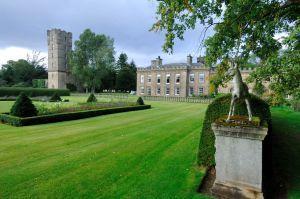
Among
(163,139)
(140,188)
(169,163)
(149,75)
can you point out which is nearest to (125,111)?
(163,139)

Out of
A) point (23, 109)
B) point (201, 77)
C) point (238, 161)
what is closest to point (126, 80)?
point (201, 77)

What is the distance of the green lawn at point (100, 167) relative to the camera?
507cm

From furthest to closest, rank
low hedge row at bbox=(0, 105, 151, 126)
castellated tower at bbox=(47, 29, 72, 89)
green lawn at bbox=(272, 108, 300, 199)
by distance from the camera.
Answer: castellated tower at bbox=(47, 29, 72, 89)
low hedge row at bbox=(0, 105, 151, 126)
green lawn at bbox=(272, 108, 300, 199)

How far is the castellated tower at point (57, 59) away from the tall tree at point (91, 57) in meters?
12.5

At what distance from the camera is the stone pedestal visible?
14.6ft

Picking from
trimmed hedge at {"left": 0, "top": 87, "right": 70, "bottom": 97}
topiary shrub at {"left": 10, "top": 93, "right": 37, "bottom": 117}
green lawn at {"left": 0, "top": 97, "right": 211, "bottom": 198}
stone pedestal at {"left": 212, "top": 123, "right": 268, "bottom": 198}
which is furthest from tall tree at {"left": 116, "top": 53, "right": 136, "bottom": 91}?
stone pedestal at {"left": 212, "top": 123, "right": 268, "bottom": 198}

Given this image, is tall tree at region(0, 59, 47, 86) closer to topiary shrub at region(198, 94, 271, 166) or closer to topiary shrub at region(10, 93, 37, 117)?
topiary shrub at region(10, 93, 37, 117)

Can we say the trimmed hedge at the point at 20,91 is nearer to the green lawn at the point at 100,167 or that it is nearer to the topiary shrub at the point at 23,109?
the topiary shrub at the point at 23,109

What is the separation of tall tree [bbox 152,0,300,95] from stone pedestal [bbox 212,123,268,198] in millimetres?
2871

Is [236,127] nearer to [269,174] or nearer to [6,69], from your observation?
[269,174]

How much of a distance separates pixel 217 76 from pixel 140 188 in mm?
3719

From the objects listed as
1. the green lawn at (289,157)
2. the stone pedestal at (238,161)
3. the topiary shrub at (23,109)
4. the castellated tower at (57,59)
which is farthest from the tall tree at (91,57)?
the stone pedestal at (238,161)

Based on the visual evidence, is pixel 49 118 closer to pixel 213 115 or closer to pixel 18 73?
pixel 213 115

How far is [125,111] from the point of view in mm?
22625
